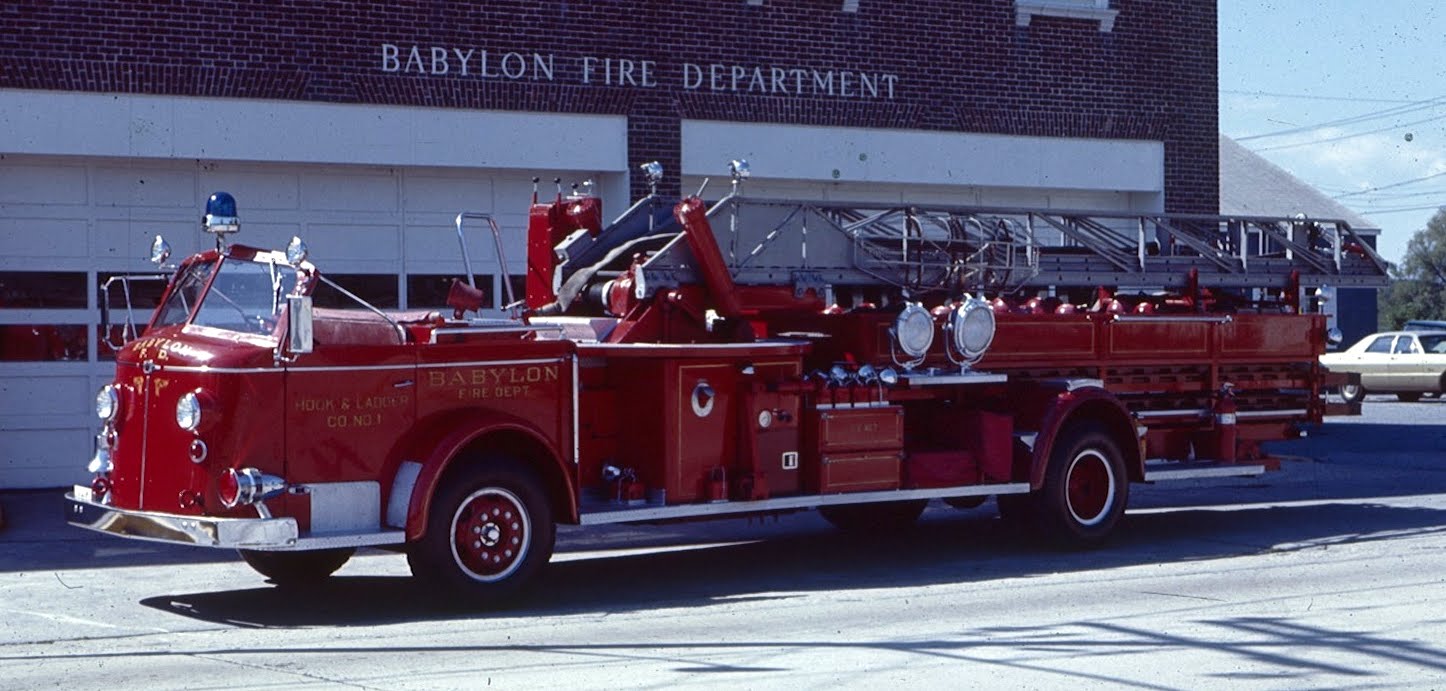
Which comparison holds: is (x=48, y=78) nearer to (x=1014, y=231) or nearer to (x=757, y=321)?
(x=757, y=321)

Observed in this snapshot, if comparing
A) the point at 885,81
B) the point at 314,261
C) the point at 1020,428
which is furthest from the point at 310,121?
the point at 1020,428

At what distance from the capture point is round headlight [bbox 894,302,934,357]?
13000 millimetres

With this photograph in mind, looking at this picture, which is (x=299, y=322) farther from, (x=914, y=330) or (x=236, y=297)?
(x=914, y=330)

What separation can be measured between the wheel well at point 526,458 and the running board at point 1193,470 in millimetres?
5246

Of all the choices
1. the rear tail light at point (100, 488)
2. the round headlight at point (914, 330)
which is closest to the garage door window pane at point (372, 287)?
the round headlight at point (914, 330)

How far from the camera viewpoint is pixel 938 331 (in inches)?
529

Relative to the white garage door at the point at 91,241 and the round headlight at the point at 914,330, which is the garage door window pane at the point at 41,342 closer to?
the white garage door at the point at 91,241

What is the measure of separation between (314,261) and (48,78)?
9.44 ft

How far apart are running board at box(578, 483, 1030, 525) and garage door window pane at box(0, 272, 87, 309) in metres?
7.93

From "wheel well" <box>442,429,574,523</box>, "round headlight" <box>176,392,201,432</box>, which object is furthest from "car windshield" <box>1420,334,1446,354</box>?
"round headlight" <box>176,392,201,432</box>

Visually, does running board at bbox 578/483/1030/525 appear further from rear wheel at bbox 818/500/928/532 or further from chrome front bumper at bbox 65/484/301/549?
chrome front bumper at bbox 65/484/301/549

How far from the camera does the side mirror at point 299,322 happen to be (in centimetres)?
1014

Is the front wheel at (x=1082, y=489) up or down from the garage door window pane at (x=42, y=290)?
down

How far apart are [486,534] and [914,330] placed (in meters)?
3.58
